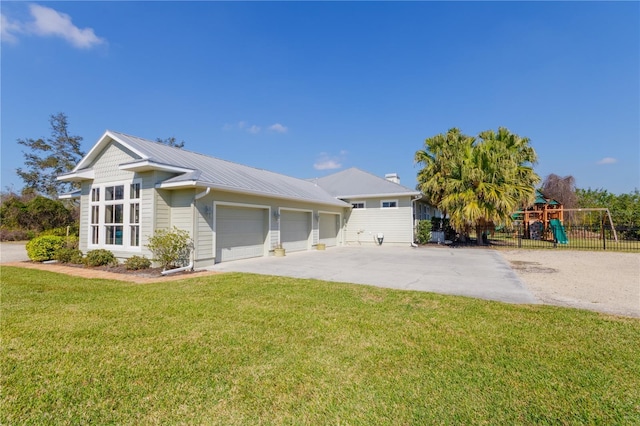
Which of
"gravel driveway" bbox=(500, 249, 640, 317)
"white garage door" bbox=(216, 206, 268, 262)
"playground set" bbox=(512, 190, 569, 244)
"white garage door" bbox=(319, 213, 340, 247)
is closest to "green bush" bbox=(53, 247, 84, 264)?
"white garage door" bbox=(216, 206, 268, 262)

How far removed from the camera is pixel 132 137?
36.8 ft

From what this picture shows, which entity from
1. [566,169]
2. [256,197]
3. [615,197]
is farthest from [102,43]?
[615,197]

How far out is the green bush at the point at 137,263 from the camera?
930 centimetres

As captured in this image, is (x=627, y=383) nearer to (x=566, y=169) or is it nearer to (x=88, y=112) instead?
(x=88, y=112)

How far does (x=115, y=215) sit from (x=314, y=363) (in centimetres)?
1071

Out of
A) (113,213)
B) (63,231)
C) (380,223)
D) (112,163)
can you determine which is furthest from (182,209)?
(380,223)

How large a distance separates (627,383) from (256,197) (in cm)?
1128

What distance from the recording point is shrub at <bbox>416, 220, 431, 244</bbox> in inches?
745

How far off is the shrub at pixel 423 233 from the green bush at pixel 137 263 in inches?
599

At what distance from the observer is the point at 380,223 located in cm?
1903

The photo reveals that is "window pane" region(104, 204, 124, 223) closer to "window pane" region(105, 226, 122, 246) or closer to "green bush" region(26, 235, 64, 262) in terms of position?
"window pane" region(105, 226, 122, 246)

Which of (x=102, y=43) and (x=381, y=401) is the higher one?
(x=102, y=43)

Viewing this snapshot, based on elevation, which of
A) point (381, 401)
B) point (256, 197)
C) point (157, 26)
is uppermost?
point (157, 26)

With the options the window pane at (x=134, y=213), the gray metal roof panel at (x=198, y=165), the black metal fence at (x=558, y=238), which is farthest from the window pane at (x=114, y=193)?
the black metal fence at (x=558, y=238)
